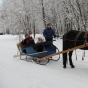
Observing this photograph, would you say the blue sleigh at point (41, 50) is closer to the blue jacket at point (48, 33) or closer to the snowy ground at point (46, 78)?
the blue jacket at point (48, 33)

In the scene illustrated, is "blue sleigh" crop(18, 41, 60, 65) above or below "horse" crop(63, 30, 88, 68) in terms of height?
below

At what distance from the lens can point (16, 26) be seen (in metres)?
32.5

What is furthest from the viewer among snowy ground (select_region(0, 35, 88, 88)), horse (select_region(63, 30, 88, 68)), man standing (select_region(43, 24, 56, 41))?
man standing (select_region(43, 24, 56, 41))

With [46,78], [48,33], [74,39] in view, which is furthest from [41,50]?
[46,78]

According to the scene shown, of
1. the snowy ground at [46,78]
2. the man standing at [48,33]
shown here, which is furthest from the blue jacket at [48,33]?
the snowy ground at [46,78]

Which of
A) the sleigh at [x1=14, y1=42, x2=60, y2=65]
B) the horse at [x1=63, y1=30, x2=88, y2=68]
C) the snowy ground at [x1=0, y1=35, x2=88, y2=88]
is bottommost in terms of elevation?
the snowy ground at [x1=0, y1=35, x2=88, y2=88]

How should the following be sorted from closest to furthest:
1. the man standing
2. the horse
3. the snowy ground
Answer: the snowy ground → the horse → the man standing

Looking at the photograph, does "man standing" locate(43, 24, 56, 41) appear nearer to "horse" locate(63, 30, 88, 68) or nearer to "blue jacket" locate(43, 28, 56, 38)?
"blue jacket" locate(43, 28, 56, 38)

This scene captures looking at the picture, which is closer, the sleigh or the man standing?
the sleigh

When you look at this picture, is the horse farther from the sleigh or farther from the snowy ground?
the sleigh

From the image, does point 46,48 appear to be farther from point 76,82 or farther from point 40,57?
point 76,82

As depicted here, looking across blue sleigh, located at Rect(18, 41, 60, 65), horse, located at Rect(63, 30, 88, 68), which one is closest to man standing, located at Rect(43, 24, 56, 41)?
blue sleigh, located at Rect(18, 41, 60, 65)

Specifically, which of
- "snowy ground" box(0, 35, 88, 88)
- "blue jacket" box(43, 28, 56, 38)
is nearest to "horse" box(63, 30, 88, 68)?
"snowy ground" box(0, 35, 88, 88)

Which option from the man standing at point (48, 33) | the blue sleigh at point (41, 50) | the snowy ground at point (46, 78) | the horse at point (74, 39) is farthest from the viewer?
the man standing at point (48, 33)
